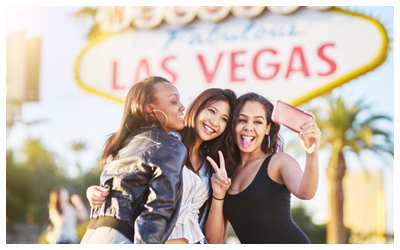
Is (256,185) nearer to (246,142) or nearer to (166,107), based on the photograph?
(246,142)

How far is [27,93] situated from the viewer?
20.1 meters

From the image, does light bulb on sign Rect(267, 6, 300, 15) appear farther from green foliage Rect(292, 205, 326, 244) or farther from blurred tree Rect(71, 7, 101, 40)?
green foliage Rect(292, 205, 326, 244)

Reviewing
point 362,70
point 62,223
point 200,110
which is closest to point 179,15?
point 362,70

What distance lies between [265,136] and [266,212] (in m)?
0.77

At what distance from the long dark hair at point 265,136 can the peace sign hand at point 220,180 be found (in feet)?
0.96

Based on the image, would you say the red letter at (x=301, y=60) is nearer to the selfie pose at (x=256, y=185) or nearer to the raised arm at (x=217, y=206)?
the selfie pose at (x=256, y=185)

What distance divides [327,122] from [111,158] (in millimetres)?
14465

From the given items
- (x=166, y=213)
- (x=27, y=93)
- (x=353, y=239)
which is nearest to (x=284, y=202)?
(x=166, y=213)

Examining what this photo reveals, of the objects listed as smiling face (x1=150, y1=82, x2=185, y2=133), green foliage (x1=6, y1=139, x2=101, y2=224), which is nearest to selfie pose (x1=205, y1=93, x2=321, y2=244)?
smiling face (x1=150, y1=82, x2=185, y2=133)

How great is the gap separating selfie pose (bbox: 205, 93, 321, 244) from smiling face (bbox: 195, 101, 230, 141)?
123 mm

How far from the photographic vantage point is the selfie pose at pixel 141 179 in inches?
113
